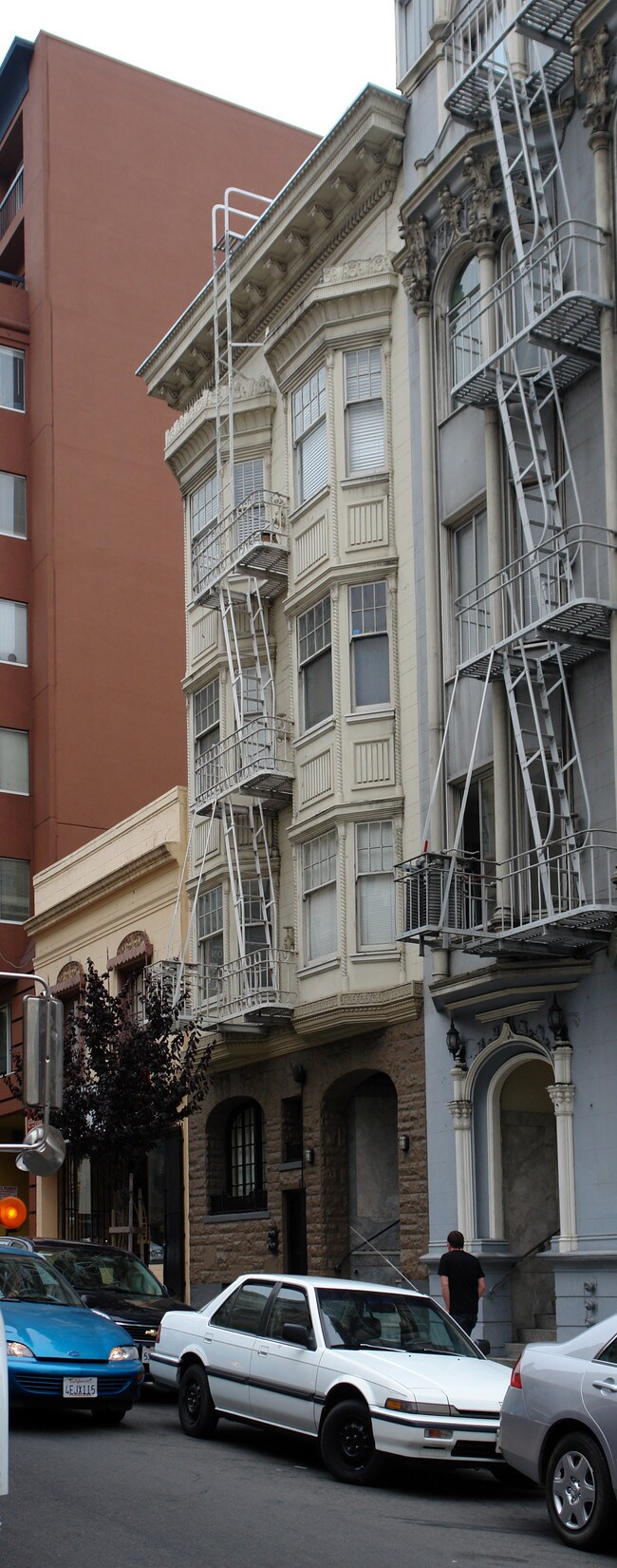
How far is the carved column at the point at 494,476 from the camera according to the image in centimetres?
2017

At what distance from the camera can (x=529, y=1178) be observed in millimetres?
21125

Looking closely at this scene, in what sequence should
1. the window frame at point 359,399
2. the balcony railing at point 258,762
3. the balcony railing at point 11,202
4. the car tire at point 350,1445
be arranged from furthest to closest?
the balcony railing at point 11,202 < the balcony railing at point 258,762 < the window frame at point 359,399 < the car tire at point 350,1445

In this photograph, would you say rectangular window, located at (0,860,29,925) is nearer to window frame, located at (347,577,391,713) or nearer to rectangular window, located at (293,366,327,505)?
rectangular window, located at (293,366,327,505)

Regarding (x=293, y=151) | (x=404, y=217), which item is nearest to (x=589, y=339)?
(x=404, y=217)

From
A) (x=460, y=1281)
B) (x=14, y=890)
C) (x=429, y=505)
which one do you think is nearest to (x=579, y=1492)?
(x=460, y=1281)

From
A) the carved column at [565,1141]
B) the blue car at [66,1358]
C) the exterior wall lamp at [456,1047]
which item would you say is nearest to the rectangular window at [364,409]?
the exterior wall lamp at [456,1047]

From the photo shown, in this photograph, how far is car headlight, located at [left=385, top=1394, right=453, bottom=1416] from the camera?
12.1m

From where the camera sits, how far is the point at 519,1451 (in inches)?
432

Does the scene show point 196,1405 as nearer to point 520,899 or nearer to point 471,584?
point 520,899

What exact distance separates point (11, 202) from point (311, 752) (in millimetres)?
25730

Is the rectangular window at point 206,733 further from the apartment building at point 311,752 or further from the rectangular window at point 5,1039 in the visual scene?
the rectangular window at point 5,1039

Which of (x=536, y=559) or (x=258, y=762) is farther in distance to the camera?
(x=258, y=762)

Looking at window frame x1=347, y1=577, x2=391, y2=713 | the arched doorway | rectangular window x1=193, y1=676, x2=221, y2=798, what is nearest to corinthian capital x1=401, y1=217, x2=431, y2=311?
window frame x1=347, y1=577, x2=391, y2=713

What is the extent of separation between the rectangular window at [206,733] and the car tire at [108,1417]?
13477mm
